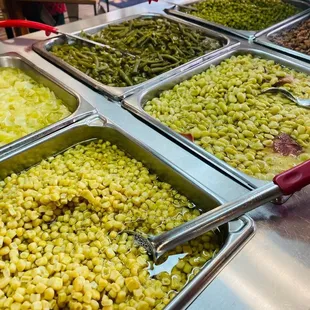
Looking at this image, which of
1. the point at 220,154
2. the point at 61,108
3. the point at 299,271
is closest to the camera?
the point at 299,271

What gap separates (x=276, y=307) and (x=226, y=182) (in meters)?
0.57

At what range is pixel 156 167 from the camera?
5.68 feet

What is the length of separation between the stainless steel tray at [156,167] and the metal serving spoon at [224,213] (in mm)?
70

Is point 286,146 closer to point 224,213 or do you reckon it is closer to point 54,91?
point 224,213

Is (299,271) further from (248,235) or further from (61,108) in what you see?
(61,108)

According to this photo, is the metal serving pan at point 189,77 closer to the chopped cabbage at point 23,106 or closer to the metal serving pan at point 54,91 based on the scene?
the metal serving pan at point 54,91

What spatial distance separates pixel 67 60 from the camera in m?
2.48

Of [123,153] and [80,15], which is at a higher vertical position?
[123,153]

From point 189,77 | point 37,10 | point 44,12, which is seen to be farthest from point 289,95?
point 44,12

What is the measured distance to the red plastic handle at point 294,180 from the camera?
1.37 meters

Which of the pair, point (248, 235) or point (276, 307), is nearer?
point (276, 307)

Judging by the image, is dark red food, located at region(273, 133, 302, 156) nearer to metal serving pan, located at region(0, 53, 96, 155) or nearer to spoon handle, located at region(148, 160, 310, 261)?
spoon handle, located at region(148, 160, 310, 261)

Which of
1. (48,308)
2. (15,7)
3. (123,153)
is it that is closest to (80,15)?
(15,7)

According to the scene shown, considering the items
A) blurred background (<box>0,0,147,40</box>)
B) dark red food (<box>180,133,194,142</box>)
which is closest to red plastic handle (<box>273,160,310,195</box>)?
dark red food (<box>180,133,194,142</box>)
